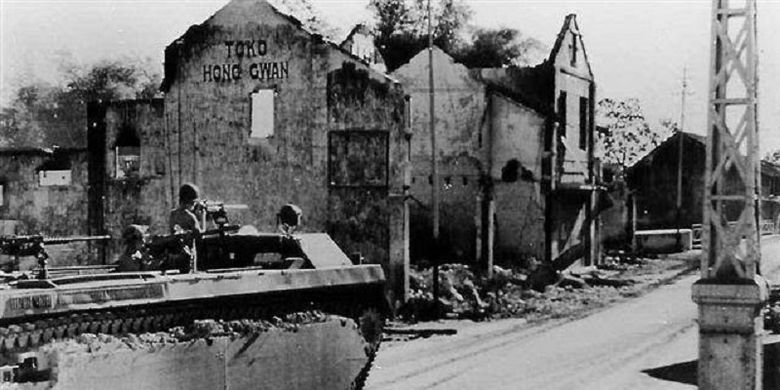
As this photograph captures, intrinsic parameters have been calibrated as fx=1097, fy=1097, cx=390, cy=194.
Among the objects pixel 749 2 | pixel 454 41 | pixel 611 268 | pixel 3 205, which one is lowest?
pixel 611 268

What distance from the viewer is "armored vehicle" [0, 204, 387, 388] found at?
8727 millimetres

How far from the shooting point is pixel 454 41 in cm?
4769

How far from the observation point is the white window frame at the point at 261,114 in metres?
26.5

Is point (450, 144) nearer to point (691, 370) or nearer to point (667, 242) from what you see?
point (667, 242)

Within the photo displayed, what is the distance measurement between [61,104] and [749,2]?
57.8 meters

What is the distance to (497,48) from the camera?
47.7 m

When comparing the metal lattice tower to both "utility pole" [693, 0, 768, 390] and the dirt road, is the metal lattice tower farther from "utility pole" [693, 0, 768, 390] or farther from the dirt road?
the dirt road

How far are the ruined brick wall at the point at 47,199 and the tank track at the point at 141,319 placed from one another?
1719cm

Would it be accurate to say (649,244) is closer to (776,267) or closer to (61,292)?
(776,267)

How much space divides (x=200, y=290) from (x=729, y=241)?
16.2 feet

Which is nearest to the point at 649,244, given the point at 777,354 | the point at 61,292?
the point at 777,354

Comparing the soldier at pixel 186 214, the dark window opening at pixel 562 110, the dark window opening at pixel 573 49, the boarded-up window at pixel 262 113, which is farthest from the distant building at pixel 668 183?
the soldier at pixel 186 214

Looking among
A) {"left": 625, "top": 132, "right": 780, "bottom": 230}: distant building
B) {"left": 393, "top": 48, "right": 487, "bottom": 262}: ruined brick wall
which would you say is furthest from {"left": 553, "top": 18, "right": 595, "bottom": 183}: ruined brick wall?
{"left": 625, "top": 132, "right": 780, "bottom": 230}: distant building

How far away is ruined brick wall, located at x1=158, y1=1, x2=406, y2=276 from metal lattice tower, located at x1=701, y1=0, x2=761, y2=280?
14.7 metres
